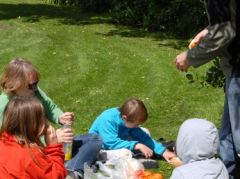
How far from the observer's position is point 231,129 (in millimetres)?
4352

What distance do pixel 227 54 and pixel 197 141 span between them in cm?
78

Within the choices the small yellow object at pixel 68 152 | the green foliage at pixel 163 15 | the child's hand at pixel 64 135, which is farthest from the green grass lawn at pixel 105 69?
the child's hand at pixel 64 135

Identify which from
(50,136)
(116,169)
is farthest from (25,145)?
(116,169)

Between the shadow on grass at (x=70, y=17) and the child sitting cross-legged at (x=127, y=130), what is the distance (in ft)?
26.3

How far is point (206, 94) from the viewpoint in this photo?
29.9 ft

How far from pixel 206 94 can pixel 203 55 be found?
16.9ft

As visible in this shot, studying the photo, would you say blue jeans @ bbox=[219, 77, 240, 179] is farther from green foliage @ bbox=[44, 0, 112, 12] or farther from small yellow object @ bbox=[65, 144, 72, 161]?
green foliage @ bbox=[44, 0, 112, 12]

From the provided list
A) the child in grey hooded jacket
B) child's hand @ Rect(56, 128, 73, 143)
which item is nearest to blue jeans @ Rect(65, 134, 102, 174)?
child's hand @ Rect(56, 128, 73, 143)

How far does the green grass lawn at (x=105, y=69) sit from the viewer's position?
26.7ft

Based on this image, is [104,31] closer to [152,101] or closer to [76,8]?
[76,8]

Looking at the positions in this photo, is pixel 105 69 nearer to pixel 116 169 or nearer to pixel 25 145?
pixel 116 169

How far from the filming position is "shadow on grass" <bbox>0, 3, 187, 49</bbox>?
51.4ft

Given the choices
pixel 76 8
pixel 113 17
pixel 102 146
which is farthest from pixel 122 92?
pixel 76 8

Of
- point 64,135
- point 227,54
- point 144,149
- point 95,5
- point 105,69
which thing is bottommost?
point 105,69
